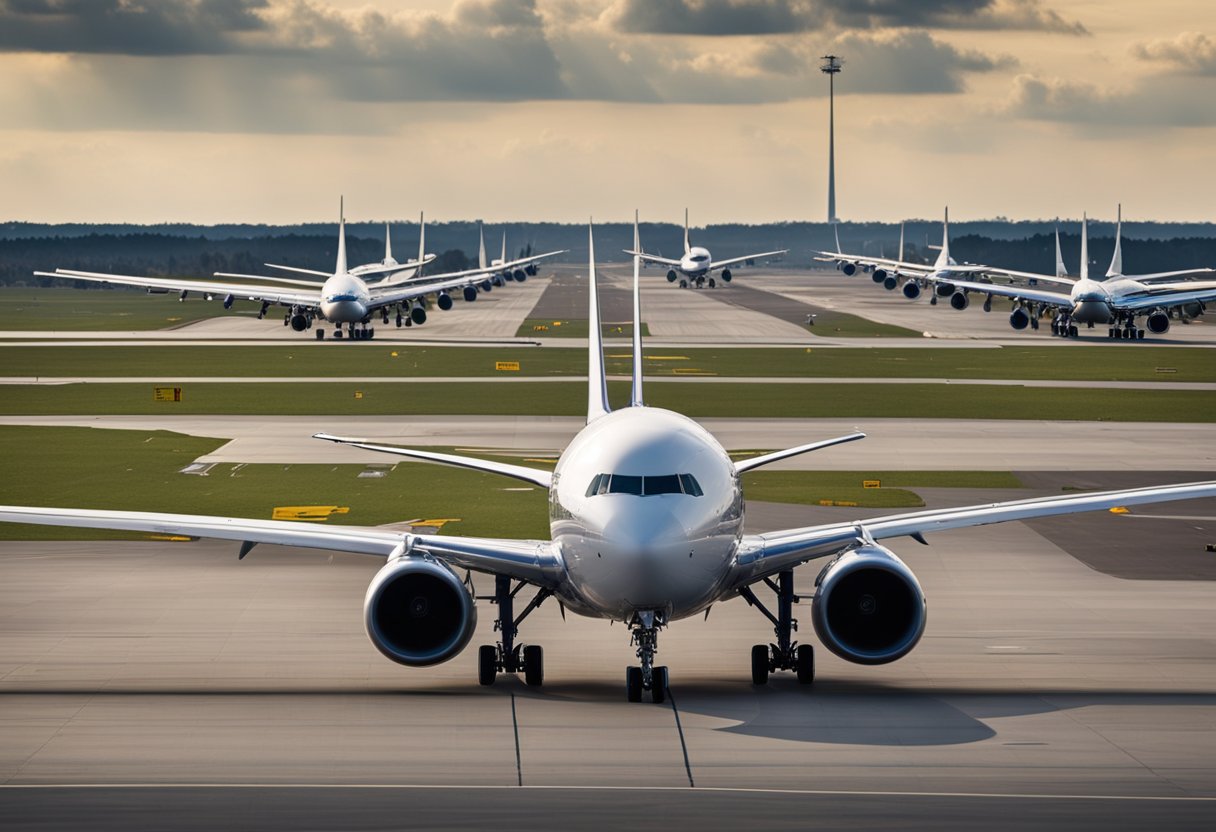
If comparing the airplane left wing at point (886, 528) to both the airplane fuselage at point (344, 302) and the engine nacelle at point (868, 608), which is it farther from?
the airplane fuselage at point (344, 302)

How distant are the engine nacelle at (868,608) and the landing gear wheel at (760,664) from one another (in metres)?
1.96

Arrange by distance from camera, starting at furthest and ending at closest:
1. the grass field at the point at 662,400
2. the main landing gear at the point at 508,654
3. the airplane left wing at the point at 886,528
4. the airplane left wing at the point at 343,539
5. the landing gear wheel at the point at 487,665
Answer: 1. the grass field at the point at 662,400
2. the landing gear wheel at the point at 487,665
3. the main landing gear at the point at 508,654
4. the airplane left wing at the point at 886,528
5. the airplane left wing at the point at 343,539

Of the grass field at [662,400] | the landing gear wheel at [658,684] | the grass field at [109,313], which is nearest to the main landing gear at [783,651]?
the landing gear wheel at [658,684]

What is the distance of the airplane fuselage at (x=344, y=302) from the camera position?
120 m

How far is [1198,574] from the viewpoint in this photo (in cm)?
3644

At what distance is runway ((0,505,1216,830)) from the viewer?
20031mm

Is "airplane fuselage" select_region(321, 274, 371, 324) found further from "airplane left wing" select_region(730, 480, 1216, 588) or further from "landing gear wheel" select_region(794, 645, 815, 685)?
"landing gear wheel" select_region(794, 645, 815, 685)

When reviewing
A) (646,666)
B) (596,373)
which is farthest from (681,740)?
(596,373)

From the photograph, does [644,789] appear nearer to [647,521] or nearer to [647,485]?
[647,521]

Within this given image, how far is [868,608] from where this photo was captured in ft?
81.0

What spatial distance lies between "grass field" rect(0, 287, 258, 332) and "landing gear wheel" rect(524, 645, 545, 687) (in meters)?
115

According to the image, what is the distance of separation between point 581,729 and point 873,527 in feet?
20.6

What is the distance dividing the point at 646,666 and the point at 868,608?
3.46 m

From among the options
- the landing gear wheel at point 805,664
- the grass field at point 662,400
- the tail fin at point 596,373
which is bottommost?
the landing gear wheel at point 805,664
